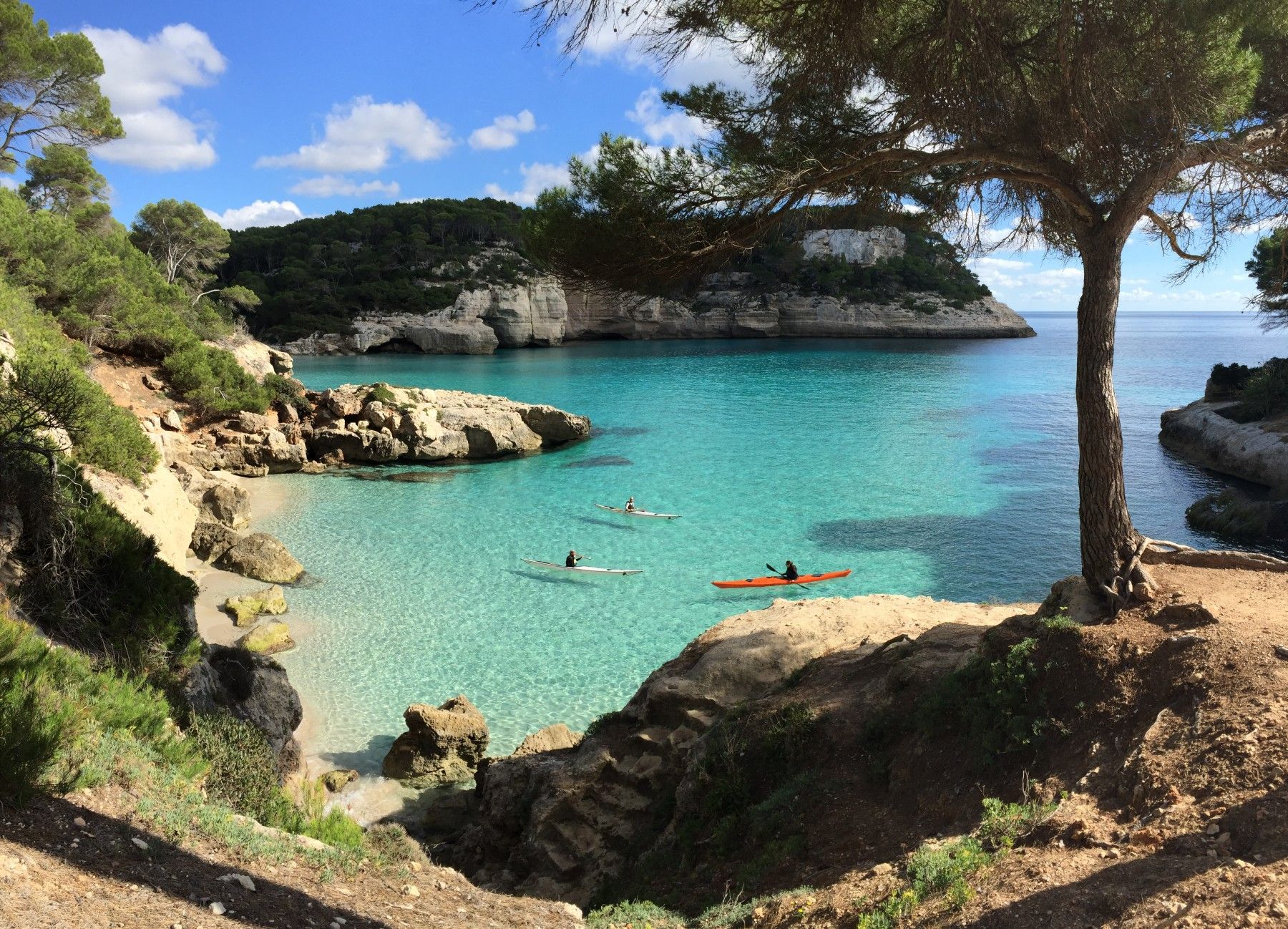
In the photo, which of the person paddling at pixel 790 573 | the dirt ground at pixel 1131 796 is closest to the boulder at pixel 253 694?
the dirt ground at pixel 1131 796

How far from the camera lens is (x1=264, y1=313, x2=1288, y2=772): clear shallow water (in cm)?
1198

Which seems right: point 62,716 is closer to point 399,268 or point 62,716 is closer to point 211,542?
point 211,542

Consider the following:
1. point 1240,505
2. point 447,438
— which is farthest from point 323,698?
Result: point 1240,505

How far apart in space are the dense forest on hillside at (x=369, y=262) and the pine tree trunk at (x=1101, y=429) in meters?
63.7

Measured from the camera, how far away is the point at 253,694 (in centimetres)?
823

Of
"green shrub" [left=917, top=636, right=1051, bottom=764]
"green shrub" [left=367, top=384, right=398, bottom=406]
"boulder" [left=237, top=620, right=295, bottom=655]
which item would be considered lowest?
"boulder" [left=237, top=620, right=295, bottom=655]

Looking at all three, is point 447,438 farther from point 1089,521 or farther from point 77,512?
point 1089,521

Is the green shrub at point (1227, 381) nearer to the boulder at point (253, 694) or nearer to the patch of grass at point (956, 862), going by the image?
the patch of grass at point (956, 862)

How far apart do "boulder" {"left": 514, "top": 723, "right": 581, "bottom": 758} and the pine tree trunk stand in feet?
17.7

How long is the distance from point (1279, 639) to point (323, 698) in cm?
1057

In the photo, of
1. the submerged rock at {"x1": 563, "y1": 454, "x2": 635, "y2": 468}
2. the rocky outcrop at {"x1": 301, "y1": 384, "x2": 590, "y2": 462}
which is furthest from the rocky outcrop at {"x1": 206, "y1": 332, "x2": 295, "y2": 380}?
the submerged rock at {"x1": 563, "y1": 454, "x2": 635, "y2": 468}

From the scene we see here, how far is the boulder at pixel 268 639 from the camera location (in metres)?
12.1

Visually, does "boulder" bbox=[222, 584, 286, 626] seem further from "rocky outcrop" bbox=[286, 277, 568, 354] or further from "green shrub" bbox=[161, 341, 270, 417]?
"rocky outcrop" bbox=[286, 277, 568, 354]

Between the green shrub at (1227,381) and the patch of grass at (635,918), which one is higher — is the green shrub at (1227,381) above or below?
above
